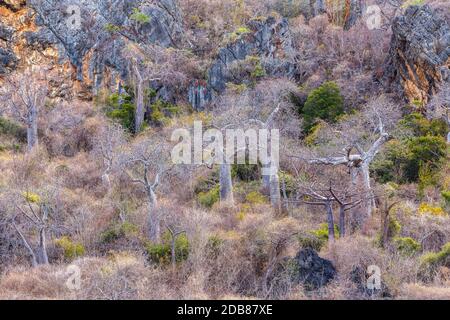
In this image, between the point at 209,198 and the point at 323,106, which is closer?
the point at 209,198

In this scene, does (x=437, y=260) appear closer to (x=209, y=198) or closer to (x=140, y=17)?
(x=209, y=198)

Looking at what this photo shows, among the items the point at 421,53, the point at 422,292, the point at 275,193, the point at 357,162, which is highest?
the point at 421,53

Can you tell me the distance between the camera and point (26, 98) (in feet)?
Answer: 83.6

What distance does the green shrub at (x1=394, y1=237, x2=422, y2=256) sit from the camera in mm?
11781

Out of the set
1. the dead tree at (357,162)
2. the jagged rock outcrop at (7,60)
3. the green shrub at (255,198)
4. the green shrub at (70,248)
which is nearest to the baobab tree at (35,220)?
the green shrub at (70,248)

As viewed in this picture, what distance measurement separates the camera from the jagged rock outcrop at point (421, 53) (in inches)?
890

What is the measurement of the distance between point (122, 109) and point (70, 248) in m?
16.0

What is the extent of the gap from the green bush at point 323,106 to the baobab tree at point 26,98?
13906mm

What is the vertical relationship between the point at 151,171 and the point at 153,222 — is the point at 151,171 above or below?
above

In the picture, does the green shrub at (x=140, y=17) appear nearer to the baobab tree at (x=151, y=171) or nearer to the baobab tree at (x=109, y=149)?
the baobab tree at (x=109, y=149)

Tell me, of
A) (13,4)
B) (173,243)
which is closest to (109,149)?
(173,243)

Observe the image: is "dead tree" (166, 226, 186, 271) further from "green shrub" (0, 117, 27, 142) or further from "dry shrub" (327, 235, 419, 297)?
"green shrub" (0, 117, 27, 142)

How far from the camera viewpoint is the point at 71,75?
98.1 feet

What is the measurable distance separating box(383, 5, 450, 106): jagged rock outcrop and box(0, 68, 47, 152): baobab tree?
62.7ft
